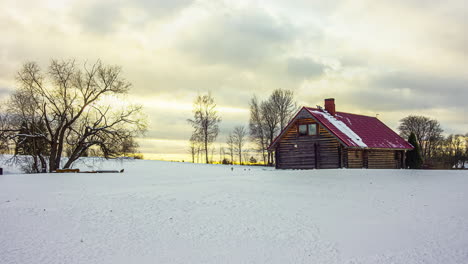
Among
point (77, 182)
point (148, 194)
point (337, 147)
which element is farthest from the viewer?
point (337, 147)

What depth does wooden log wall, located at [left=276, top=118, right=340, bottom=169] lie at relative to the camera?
108 feet

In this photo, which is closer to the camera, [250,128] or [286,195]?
[286,195]

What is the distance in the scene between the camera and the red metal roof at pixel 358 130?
33031mm

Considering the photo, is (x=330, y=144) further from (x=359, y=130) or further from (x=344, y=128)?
(x=359, y=130)

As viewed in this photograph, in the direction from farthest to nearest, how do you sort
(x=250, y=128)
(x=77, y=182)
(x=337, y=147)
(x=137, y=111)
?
(x=250, y=128)
(x=137, y=111)
(x=337, y=147)
(x=77, y=182)

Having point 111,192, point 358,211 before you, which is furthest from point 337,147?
point 111,192

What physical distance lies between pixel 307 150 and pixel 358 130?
6.53 metres

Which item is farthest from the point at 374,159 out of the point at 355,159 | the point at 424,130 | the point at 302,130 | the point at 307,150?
the point at 424,130

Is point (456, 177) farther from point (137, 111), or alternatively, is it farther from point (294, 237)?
point (137, 111)

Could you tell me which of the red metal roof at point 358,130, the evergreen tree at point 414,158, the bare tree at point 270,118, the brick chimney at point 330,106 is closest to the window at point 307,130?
the red metal roof at point 358,130

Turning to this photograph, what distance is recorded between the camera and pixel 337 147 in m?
32.6

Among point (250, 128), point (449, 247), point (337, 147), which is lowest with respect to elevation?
point (449, 247)

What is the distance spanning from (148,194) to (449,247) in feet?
44.1

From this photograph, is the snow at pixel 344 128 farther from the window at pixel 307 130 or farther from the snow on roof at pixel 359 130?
the window at pixel 307 130
